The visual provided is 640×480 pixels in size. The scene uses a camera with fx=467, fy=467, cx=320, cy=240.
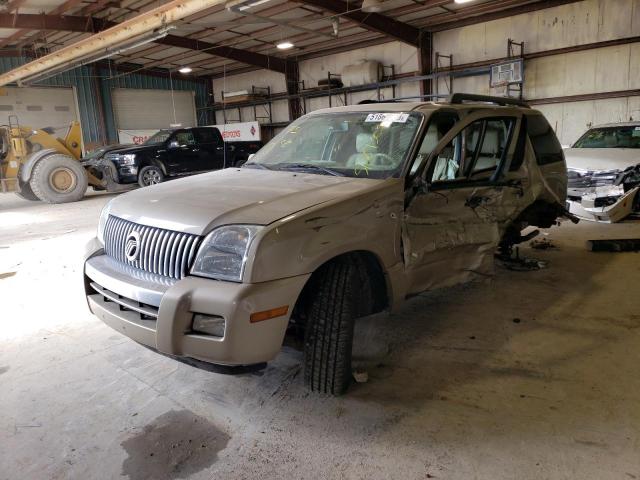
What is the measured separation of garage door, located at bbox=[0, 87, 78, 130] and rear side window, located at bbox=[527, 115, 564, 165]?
1771cm

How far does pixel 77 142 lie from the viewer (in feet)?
40.5

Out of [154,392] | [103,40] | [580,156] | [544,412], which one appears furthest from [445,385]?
[103,40]

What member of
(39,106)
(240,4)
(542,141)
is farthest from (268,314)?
(39,106)

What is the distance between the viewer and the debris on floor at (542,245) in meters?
5.73

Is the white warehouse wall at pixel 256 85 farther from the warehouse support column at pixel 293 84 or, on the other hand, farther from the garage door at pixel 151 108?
the garage door at pixel 151 108

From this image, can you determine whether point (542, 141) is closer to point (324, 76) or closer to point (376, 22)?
point (376, 22)

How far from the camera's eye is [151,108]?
71.7 ft

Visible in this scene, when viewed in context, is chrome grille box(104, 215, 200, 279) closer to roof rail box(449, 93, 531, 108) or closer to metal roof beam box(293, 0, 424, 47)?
roof rail box(449, 93, 531, 108)

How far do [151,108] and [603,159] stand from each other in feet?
64.8

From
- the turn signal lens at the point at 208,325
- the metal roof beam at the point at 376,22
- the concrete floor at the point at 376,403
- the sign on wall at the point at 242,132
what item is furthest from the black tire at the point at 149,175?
the turn signal lens at the point at 208,325

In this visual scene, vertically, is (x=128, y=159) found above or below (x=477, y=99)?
below

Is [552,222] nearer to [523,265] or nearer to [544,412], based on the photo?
[523,265]

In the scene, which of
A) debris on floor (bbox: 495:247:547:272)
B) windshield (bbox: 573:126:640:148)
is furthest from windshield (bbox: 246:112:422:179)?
windshield (bbox: 573:126:640:148)

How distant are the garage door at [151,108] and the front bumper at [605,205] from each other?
19.3m
